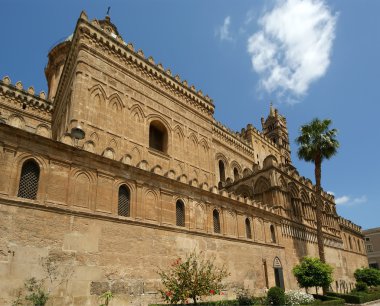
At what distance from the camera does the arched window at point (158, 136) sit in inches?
818

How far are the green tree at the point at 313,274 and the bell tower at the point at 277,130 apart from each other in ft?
71.0

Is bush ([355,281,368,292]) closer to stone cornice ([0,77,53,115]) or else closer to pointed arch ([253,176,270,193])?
pointed arch ([253,176,270,193])

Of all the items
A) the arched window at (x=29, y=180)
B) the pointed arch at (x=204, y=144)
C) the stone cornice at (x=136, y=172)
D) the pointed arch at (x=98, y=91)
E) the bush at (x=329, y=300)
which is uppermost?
the pointed arch at (x=98, y=91)

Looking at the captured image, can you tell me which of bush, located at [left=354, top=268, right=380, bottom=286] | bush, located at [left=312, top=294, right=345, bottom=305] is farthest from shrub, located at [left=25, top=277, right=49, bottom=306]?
bush, located at [left=354, top=268, right=380, bottom=286]

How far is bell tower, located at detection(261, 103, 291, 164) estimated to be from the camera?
42594 mm

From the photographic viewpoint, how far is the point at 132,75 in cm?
2011

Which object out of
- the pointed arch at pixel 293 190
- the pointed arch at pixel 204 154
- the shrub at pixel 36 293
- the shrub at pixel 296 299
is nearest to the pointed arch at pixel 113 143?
the pointed arch at pixel 204 154

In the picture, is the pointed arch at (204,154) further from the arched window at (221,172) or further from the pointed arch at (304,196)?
the pointed arch at (304,196)

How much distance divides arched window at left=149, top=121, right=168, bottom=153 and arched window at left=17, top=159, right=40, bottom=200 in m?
9.39

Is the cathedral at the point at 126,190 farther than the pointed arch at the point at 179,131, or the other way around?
the pointed arch at the point at 179,131

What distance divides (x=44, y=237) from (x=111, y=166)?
3989 mm

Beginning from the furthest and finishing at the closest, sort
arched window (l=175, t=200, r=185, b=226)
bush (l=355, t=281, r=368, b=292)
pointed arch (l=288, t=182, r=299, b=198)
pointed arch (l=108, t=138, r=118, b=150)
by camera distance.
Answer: bush (l=355, t=281, r=368, b=292), pointed arch (l=288, t=182, r=299, b=198), pointed arch (l=108, t=138, r=118, b=150), arched window (l=175, t=200, r=185, b=226)

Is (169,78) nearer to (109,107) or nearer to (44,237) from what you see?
(109,107)

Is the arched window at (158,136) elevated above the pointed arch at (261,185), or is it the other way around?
the arched window at (158,136)
